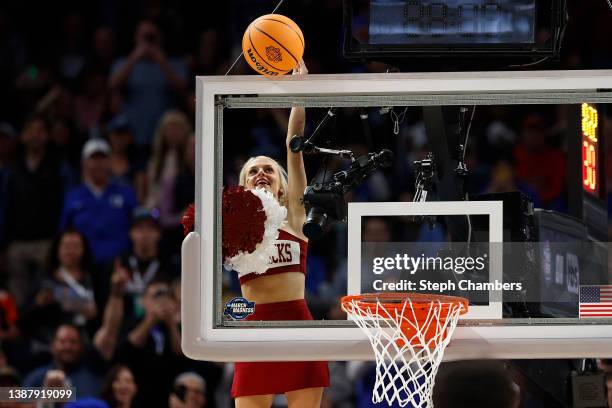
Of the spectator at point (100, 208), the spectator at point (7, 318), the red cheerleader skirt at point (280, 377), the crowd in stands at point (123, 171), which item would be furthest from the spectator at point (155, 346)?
the red cheerleader skirt at point (280, 377)

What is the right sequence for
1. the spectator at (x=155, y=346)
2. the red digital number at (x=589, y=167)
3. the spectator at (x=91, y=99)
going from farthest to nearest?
the spectator at (x=91, y=99)
the spectator at (x=155, y=346)
the red digital number at (x=589, y=167)

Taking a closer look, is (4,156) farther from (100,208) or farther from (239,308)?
(239,308)

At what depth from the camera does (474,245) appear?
5902 mm

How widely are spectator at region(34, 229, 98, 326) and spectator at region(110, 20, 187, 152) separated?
1.51m

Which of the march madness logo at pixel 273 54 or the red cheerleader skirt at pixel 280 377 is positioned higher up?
the march madness logo at pixel 273 54

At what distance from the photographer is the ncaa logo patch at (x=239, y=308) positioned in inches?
233

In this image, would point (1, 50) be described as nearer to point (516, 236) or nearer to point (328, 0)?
point (328, 0)

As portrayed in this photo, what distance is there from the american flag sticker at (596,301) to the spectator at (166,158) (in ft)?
15.7

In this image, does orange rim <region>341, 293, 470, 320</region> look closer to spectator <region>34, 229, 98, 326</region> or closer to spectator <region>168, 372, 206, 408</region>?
spectator <region>168, 372, 206, 408</region>

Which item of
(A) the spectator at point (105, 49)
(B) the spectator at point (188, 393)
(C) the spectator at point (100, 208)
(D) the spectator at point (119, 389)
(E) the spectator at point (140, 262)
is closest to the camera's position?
(D) the spectator at point (119, 389)

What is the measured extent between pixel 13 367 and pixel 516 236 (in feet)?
14.9

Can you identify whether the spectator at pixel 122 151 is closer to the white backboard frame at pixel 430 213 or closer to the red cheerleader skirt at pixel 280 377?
the red cheerleader skirt at pixel 280 377

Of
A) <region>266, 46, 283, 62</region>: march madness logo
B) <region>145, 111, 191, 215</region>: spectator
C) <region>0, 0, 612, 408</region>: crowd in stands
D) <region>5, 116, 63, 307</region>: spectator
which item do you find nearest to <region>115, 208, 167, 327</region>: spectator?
<region>0, 0, 612, 408</region>: crowd in stands

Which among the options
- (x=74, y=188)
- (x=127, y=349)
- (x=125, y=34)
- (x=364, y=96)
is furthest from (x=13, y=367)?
(x=364, y=96)
